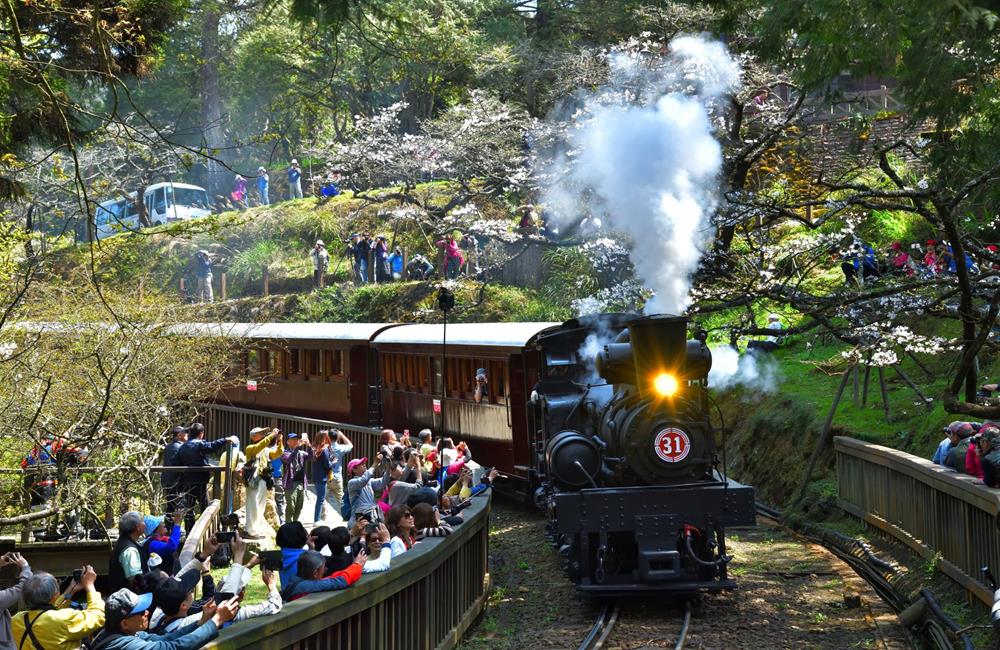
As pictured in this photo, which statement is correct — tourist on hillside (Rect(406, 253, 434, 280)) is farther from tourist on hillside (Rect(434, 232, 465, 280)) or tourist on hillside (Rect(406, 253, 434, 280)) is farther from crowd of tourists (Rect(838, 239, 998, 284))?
crowd of tourists (Rect(838, 239, 998, 284))

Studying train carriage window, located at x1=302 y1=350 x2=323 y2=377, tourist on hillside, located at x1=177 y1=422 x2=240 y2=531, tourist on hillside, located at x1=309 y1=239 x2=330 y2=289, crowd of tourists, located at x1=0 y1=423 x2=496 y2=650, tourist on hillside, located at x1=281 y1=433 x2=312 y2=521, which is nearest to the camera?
crowd of tourists, located at x1=0 y1=423 x2=496 y2=650

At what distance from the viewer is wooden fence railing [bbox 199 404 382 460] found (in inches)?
734

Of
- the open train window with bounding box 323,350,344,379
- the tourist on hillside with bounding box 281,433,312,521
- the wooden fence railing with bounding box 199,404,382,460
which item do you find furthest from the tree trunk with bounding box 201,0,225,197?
the tourist on hillside with bounding box 281,433,312,521

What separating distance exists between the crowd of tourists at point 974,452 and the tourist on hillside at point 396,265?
24.1 m

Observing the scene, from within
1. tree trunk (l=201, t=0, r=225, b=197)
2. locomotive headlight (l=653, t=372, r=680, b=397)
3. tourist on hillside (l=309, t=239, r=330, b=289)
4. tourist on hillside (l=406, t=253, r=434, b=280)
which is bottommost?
locomotive headlight (l=653, t=372, r=680, b=397)

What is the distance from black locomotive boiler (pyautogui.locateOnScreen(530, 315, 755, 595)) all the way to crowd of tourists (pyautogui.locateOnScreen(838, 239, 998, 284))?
15.8ft

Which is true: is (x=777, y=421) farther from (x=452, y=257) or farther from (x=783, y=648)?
(x=452, y=257)

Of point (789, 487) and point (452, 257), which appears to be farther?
point (452, 257)

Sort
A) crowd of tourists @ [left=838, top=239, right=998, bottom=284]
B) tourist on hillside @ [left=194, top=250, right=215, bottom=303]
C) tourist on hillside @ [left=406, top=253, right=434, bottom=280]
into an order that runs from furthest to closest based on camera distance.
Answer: tourist on hillside @ [left=194, top=250, right=215, bottom=303]
tourist on hillside @ [left=406, top=253, right=434, bottom=280]
crowd of tourists @ [left=838, top=239, right=998, bottom=284]

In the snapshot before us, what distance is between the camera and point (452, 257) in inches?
1270

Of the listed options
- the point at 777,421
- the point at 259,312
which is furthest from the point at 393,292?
the point at 777,421

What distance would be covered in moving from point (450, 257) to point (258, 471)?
717 inches

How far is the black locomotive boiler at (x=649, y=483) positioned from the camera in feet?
36.2

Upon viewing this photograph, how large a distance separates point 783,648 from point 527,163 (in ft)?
74.8
